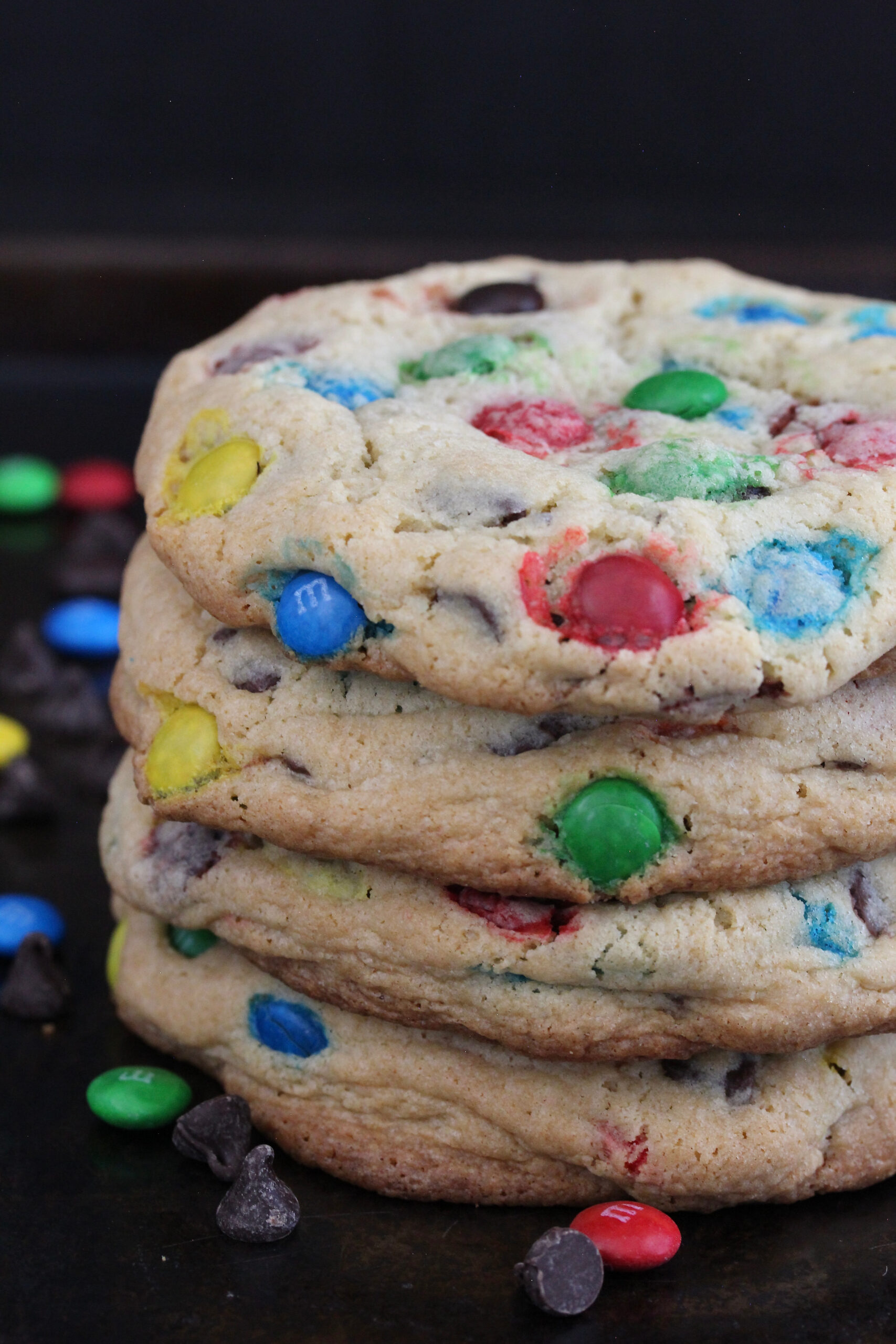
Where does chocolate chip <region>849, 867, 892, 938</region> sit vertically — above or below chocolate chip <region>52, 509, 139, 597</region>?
above

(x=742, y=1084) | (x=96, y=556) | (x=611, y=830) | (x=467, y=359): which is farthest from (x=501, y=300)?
(x=96, y=556)

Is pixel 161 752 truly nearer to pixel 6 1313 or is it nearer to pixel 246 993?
pixel 246 993

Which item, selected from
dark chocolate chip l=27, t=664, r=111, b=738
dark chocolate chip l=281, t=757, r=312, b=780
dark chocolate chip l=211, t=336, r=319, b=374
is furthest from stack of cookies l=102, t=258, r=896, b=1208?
dark chocolate chip l=27, t=664, r=111, b=738

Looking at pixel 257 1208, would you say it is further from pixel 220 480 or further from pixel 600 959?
pixel 220 480

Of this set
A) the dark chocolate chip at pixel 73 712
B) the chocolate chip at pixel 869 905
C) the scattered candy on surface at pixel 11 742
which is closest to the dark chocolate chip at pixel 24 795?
the scattered candy on surface at pixel 11 742

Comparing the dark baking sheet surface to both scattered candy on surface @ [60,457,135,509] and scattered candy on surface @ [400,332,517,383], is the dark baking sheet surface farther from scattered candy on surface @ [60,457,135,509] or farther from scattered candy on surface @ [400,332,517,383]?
scattered candy on surface @ [60,457,135,509]

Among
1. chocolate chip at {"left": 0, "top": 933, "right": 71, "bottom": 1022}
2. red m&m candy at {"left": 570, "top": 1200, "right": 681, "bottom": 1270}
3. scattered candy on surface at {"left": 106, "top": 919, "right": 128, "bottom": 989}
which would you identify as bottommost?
chocolate chip at {"left": 0, "top": 933, "right": 71, "bottom": 1022}
